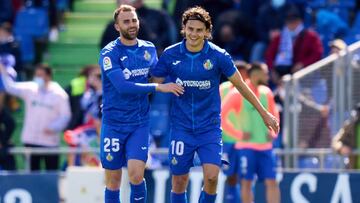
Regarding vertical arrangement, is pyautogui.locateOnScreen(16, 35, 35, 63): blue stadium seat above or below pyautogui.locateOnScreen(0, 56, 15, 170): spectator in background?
above

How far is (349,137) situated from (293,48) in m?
2.84

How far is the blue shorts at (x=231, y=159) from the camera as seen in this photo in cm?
2022

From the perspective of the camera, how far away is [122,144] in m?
16.4

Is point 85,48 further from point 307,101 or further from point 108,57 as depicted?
point 108,57

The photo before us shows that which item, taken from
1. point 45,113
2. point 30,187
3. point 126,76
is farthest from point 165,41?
point 126,76

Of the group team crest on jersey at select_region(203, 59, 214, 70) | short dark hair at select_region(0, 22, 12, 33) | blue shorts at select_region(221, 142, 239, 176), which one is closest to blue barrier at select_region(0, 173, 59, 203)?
blue shorts at select_region(221, 142, 239, 176)

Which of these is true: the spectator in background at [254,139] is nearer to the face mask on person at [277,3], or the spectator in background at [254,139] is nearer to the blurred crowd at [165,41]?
the blurred crowd at [165,41]

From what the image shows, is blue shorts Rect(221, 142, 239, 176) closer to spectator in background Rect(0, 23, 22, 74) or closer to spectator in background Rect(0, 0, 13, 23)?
spectator in background Rect(0, 23, 22, 74)

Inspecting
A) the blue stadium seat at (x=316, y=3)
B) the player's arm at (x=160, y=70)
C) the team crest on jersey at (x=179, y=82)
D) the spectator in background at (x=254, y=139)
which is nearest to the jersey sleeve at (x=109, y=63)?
the player's arm at (x=160, y=70)

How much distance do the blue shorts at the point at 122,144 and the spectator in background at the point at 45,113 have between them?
5.37 metres

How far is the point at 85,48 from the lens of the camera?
25516 millimetres

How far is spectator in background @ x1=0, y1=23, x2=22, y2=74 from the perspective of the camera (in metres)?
23.7

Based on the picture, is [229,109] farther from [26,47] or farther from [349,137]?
[26,47]

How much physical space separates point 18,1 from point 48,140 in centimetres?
445
